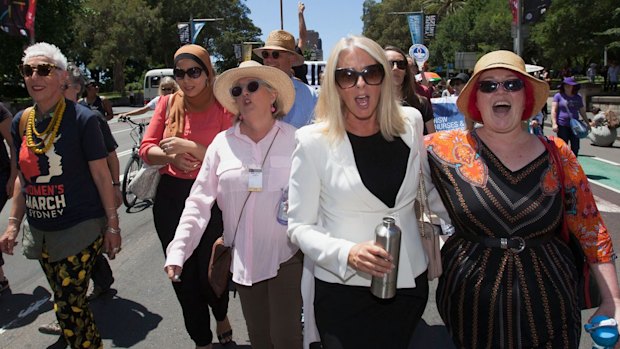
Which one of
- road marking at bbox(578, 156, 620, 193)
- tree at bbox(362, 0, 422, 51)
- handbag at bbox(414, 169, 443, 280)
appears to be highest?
tree at bbox(362, 0, 422, 51)

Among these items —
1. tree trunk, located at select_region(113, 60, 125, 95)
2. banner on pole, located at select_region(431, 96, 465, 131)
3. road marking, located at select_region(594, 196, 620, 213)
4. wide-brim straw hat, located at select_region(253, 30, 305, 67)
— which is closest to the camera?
wide-brim straw hat, located at select_region(253, 30, 305, 67)

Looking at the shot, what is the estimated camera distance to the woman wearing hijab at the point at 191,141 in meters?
3.32

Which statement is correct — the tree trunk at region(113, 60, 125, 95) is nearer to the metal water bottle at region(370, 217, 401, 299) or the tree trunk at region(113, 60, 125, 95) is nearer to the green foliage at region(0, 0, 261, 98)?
the green foliage at region(0, 0, 261, 98)

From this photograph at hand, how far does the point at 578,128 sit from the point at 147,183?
8391mm

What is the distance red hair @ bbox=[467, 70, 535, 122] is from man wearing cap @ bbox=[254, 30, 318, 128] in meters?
1.43

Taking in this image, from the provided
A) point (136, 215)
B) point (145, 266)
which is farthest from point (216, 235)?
point (136, 215)

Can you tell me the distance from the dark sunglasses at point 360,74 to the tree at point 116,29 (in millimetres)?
47768

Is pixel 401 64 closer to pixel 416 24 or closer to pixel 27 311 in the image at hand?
pixel 27 311

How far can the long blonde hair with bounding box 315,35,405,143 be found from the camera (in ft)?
7.48

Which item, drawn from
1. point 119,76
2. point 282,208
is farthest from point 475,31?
point 282,208

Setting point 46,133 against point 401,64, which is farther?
point 401,64

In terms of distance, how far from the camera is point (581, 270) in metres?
2.26

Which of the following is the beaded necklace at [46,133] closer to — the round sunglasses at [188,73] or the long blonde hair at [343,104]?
the round sunglasses at [188,73]

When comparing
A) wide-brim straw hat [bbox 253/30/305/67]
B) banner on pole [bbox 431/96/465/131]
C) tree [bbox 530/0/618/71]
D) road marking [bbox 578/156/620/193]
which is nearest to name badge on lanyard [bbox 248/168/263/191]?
wide-brim straw hat [bbox 253/30/305/67]
